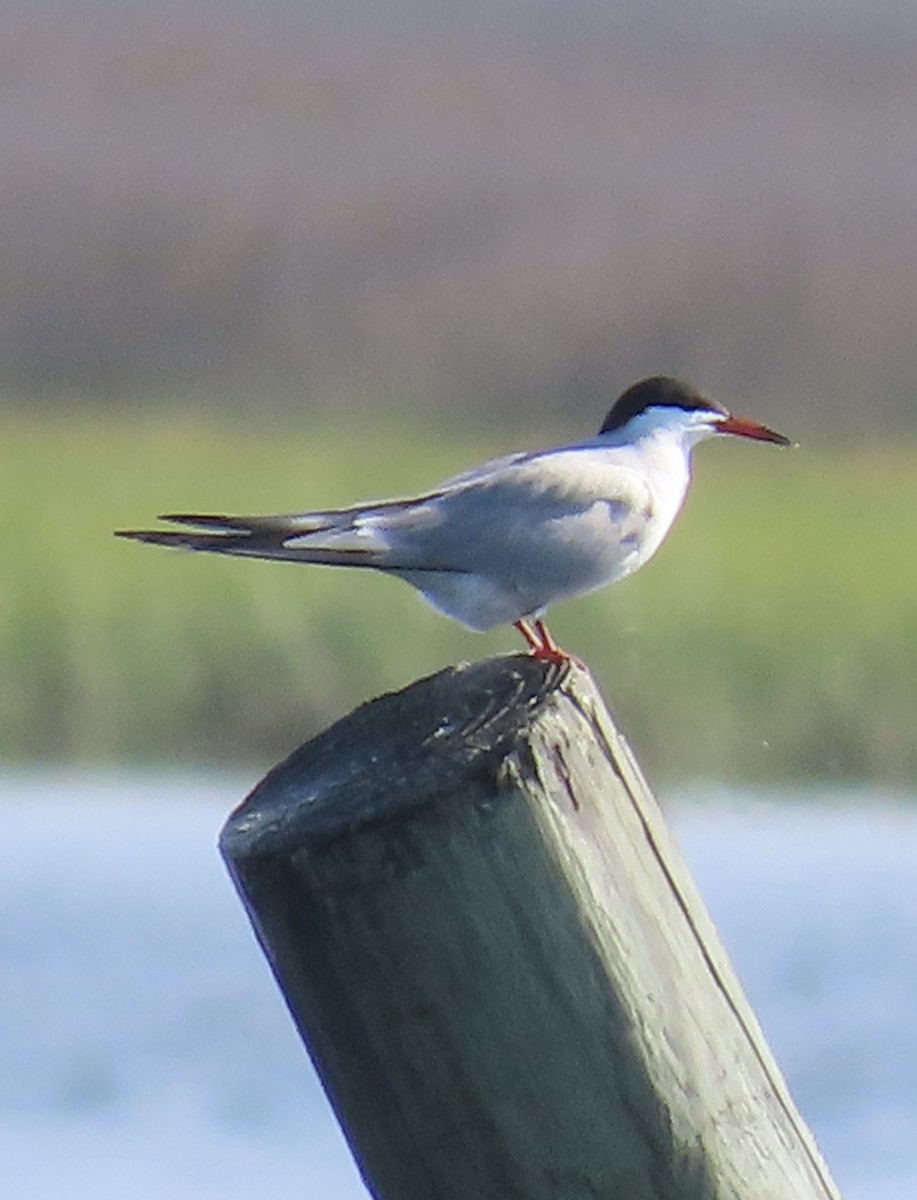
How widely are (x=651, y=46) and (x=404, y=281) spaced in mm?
1562

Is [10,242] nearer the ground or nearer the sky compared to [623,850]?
nearer the sky

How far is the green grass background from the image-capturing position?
8547 mm

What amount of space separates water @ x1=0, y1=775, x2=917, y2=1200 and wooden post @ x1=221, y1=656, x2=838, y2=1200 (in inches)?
175

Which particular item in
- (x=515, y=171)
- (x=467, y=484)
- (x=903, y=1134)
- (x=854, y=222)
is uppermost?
(x=515, y=171)

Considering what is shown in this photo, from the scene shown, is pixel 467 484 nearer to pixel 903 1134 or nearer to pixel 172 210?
pixel 903 1134

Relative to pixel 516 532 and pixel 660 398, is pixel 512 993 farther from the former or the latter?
pixel 660 398

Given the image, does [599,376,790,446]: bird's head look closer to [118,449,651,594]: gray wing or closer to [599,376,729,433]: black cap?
[599,376,729,433]: black cap

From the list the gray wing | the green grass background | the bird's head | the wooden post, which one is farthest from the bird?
the green grass background

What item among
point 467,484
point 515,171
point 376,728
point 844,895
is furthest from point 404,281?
point 376,728

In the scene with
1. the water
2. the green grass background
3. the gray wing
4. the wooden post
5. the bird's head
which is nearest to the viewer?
the wooden post

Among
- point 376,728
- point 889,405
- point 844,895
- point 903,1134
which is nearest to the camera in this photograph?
point 376,728

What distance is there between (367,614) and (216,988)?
188cm

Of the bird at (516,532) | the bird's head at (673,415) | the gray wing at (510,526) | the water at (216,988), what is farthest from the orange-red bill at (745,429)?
the water at (216,988)

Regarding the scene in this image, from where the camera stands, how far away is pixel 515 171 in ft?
38.2
